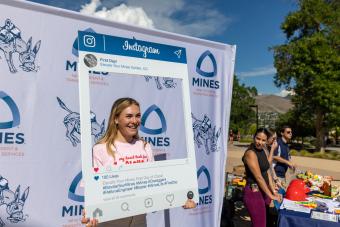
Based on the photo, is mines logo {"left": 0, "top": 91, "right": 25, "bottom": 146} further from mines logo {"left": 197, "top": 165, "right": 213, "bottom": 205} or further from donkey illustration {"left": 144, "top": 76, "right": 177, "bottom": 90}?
mines logo {"left": 197, "top": 165, "right": 213, "bottom": 205}

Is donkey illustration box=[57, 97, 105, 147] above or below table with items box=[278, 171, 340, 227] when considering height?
above

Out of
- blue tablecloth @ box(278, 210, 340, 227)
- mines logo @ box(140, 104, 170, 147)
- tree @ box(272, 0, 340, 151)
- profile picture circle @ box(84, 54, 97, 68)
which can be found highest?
tree @ box(272, 0, 340, 151)

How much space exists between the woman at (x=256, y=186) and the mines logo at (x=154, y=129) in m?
1.25

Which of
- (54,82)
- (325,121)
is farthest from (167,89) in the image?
(325,121)

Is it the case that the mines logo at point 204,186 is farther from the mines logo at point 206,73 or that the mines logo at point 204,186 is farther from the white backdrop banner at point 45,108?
the mines logo at point 206,73

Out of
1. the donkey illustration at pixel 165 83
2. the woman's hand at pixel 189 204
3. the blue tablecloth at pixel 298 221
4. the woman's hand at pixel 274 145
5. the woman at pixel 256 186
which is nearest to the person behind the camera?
the woman's hand at pixel 189 204

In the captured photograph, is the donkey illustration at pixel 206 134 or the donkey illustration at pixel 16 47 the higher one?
the donkey illustration at pixel 16 47

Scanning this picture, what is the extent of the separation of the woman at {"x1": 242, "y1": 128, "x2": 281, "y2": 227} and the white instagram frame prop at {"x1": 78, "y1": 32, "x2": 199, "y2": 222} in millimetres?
1365

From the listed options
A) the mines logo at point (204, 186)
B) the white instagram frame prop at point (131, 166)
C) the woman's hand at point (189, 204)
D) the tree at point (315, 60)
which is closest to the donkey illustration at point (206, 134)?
the mines logo at point (204, 186)

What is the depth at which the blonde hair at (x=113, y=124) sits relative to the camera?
2.57 m

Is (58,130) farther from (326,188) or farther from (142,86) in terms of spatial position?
(326,188)

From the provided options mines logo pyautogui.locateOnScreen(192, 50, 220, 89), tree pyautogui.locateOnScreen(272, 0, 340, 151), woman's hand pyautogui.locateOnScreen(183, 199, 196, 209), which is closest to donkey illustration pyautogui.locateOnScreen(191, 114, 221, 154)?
mines logo pyautogui.locateOnScreen(192, 50, 220, 89)

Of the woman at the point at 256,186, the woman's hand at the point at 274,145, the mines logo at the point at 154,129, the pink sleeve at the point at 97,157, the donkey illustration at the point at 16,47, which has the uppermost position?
the donkey illustration at the point at 16,47

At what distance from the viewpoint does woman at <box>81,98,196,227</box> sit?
2510mm
